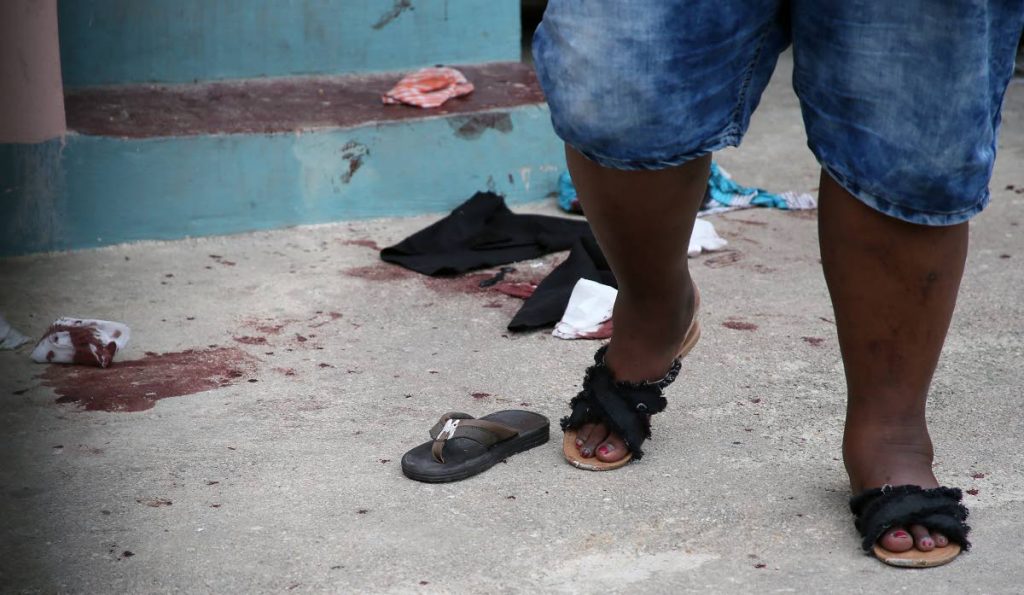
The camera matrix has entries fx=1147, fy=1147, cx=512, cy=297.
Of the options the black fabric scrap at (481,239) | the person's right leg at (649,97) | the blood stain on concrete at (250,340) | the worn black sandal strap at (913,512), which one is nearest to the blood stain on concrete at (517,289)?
the black fabric scrap at (481,239)

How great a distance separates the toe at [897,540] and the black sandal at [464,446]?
67cm

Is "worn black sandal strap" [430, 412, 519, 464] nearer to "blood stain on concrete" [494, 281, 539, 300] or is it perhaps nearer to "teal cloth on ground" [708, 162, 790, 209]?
"blood stain on concrete" [494, 281, 539, 300]

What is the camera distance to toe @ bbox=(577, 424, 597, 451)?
203 centimetres

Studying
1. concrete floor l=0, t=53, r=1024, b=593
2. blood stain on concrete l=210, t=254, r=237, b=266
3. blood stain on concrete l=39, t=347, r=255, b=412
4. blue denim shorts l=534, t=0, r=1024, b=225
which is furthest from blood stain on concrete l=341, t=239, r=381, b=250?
blue denim shorts l=534, t=0, r=1024, b=225

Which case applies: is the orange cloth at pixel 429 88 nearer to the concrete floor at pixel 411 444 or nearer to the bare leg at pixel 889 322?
the concrete floor at pixel 411 444

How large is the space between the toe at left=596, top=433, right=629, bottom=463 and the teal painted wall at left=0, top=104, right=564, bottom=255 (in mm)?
1906

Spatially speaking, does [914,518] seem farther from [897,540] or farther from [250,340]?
[250,340]

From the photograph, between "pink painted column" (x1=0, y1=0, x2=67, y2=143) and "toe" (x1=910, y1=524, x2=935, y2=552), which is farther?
"pink painted column" (x1=0, y1=0, x2=67, y2=143)

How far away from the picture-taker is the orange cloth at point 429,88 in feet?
12.6

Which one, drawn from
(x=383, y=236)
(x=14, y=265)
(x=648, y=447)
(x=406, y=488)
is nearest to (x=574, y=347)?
(x=648, y=447)

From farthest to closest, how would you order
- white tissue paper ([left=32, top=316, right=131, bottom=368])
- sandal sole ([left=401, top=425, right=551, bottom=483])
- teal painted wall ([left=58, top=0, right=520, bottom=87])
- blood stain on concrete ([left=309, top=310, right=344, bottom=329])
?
1. teal painted wall ([left=58, top=0, right=520, bottom=87])
2. blood stain on concrete ([left=309, top=310, right=344, bottom=329])
3. white tissue paper ([left=32, top=316, right=131, bottom=368])
4. sandal sole ([left=401, top=425, right=551, bottom=483])

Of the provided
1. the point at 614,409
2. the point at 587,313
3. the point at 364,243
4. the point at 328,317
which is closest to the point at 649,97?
the point at 614,409

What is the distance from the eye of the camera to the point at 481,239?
Result: 11.5 feet

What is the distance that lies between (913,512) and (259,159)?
2429mm
